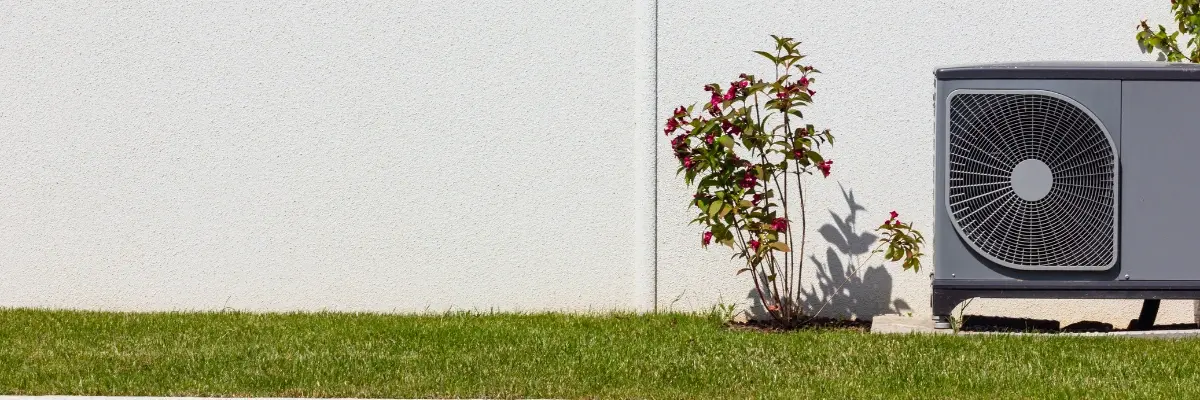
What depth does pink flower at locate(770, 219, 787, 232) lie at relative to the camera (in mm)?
6594

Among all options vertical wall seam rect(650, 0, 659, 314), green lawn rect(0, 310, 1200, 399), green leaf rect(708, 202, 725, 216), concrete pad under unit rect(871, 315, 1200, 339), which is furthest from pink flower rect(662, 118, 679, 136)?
concrete pad under unit rect(871, 315, 1200, 339)

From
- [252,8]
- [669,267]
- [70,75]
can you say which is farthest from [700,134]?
[70,75]

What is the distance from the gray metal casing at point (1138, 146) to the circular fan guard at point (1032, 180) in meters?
0.04

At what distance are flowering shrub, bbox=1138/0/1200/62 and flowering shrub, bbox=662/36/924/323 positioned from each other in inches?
57.6

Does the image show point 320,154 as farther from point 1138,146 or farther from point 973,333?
point 1138,146

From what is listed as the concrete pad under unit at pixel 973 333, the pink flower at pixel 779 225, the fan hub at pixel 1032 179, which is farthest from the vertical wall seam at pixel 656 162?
the fan hub at pixel 1032 179

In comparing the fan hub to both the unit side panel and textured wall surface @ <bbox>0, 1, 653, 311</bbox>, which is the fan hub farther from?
textured wall surface @ <bbox>0, 1, 653, 311</bbox>

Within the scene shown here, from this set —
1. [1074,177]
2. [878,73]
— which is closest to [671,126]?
[878,73]

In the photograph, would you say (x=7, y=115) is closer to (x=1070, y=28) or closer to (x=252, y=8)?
(x=252, y=8)

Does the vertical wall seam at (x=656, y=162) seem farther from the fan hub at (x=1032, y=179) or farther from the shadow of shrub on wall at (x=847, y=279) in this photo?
the fan hub at (x=1032, y=179)

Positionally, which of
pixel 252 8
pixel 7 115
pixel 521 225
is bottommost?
pixel 521 225

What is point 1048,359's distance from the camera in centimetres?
553

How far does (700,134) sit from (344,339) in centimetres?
186

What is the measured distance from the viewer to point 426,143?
7.24 metres
